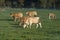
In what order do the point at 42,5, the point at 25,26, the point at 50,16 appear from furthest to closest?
the point at 42,5
the point at 50,16
the point at 25,26

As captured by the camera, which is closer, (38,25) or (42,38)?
(42,38)

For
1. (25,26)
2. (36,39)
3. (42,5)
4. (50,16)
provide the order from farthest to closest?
(42,5)
(50,16)
(25,26)
(36,39)

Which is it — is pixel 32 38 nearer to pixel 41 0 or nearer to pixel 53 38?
pixel 53 38

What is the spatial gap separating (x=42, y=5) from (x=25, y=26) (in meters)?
57.7

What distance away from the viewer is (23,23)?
2241cm

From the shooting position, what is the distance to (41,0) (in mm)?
79125

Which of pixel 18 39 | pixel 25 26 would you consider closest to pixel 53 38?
pixel 18 39

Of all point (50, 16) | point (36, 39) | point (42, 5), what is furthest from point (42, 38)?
point (42, 5)

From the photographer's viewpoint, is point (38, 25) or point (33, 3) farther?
point (33, 3)

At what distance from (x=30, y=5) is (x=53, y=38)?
66624 mm

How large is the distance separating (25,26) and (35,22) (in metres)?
1.23

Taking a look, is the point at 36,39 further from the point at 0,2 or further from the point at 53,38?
the point at 0,2

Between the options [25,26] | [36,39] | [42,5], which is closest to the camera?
[36,39]

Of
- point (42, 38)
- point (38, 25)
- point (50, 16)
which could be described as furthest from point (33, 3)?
point (42, 38)
